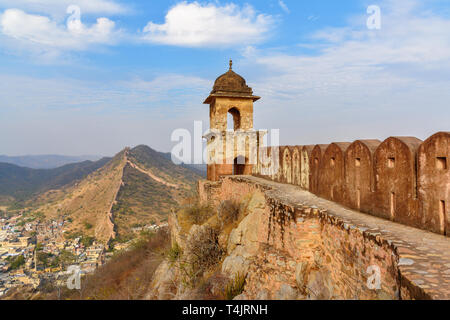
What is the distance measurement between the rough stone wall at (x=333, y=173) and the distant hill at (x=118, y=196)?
10.3m

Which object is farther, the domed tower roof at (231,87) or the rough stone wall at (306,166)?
the domed tower roof at (231,87)

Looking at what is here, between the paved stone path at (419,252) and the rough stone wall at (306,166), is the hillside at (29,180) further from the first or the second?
the paved stone path at (419,252)

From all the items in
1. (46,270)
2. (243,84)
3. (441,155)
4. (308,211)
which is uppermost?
(243,84)

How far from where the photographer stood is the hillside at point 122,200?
23844 mm

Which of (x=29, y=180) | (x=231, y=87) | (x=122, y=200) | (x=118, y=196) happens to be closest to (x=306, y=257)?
(x=231, y=87)

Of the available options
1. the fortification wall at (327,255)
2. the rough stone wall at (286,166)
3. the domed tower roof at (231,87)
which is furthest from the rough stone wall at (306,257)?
the domed tower roof at (231,87)

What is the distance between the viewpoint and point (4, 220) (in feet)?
99.3

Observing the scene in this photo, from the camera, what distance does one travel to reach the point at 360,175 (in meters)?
4.40

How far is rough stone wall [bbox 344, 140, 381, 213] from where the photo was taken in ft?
13.6

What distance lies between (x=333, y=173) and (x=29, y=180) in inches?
2517

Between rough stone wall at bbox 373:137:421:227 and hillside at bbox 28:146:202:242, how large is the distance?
20.8 metres

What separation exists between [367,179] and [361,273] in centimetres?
178

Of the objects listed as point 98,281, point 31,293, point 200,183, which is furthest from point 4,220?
point 200,183
